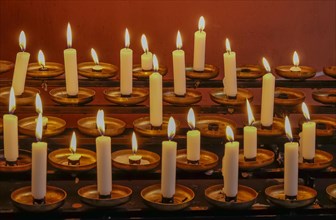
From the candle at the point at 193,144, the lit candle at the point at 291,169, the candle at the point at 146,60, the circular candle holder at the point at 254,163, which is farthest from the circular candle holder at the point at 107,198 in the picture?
the candle at the point at 146,60

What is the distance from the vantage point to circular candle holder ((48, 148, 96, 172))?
119 inches

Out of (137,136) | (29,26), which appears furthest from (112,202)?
(29,26)

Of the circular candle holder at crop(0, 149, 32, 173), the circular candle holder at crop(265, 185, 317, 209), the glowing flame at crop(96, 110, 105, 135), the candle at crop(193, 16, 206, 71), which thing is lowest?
the circular candle holder at crop(265, 185, 317, 209)

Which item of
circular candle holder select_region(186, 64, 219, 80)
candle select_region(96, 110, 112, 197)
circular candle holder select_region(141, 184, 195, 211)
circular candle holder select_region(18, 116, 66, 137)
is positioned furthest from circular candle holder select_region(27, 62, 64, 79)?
circular candle holder select_region(141, 184, 195, 211)

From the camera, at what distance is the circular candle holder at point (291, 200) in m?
2.92

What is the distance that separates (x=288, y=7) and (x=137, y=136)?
5.08 ft

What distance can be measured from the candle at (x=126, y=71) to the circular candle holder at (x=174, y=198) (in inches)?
20.1

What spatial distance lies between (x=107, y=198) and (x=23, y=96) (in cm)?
69

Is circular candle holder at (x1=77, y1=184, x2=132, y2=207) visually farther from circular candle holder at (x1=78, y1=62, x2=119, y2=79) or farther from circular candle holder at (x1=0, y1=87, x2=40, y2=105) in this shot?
circular candle holder at (x1=78, y1=62, x2=119, y2=79)

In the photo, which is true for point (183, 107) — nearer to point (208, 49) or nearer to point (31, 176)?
point (31, 176)

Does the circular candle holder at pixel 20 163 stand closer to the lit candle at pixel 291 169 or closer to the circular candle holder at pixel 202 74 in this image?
the circular candle holder at pixel 202 74

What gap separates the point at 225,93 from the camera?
11.5 feet

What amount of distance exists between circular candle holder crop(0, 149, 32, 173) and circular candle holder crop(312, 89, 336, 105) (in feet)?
3.89

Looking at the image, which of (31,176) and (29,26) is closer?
(31,176)
